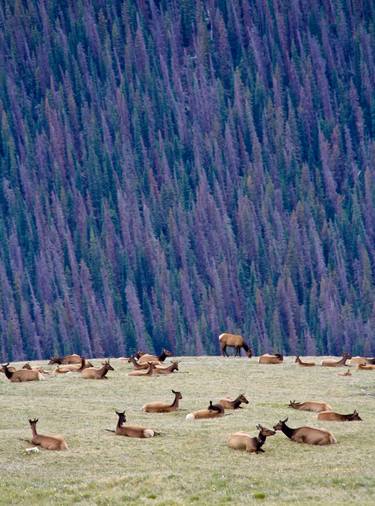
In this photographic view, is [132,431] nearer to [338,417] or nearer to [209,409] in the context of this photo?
[209,409]

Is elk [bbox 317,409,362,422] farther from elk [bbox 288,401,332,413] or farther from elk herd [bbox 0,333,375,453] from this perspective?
elk [bbox 288,401,332,413]

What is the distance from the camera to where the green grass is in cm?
2300

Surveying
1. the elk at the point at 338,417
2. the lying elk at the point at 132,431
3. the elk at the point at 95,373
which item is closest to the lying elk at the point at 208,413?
the elk at the point at 338,417

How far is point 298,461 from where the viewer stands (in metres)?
26.1

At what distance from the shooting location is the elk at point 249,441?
27.2 m

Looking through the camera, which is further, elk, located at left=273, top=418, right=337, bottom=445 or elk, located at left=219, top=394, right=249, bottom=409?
elk, located at left=219, top=394, right=249, bottom=409

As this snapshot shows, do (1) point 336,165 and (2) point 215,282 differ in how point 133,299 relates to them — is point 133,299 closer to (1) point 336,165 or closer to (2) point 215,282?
(2) point 215,282

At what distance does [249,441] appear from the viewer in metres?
27.3

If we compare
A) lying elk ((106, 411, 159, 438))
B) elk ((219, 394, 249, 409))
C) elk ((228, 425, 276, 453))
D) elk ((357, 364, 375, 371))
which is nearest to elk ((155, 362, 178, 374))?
elk ((357, 364, 375, 371))

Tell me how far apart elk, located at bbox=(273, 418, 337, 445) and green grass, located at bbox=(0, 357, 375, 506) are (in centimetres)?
34

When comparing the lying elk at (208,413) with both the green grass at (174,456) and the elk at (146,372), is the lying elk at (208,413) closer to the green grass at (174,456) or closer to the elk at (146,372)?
the green grass at (174,456)

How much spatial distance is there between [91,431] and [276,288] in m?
138

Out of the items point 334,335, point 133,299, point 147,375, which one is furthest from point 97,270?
point 147,375

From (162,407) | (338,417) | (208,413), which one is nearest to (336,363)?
(162,407)
